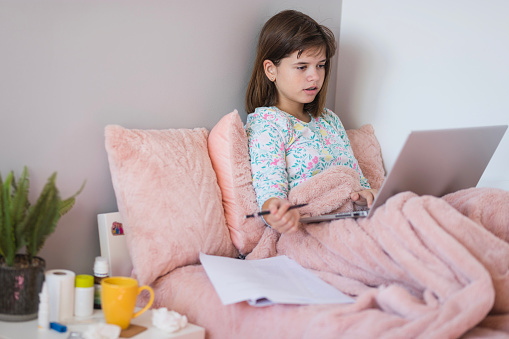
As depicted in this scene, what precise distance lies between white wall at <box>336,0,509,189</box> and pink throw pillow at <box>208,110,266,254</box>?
666 millimetres

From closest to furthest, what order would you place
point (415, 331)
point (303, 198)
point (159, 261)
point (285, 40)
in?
point (415, 331) → point (159, 261) → point (303, 198) → point (285, 40)

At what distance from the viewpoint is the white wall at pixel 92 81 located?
3.90 feet

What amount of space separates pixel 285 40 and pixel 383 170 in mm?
583

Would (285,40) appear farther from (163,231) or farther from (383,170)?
(163,231)

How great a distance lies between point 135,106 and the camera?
4.58 feet

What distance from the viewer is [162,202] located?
129 cm

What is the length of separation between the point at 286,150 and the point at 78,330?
0.77 meters

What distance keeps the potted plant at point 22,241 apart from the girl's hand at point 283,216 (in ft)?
1.57

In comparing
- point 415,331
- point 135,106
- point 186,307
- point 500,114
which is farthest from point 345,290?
point 500,114

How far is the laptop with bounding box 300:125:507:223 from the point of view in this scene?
1.14 meters

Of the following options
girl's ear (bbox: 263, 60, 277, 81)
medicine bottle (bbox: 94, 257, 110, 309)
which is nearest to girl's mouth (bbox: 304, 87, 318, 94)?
girl's ear (bbox: 263, 60, 277, 81)

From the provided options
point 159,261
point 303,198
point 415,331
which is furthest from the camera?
point 303,198

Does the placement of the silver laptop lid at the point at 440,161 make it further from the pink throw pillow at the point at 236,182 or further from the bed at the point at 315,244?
the pink throw pillow at the point at 236,182

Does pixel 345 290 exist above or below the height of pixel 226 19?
below
